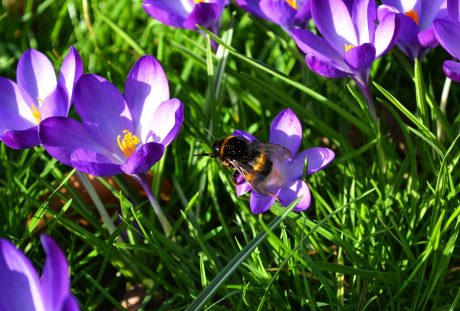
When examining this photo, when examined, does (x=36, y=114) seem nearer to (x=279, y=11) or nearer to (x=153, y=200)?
(x=153, y=200)

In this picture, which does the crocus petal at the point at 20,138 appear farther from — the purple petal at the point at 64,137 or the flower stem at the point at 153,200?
the flower stem at the point at 153,200

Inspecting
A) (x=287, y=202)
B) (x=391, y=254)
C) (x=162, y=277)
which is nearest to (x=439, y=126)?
(x=391, y=254)

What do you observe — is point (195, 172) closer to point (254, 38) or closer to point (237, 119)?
point (237, 119)

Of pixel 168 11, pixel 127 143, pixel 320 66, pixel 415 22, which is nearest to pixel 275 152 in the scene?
pixel 320 66

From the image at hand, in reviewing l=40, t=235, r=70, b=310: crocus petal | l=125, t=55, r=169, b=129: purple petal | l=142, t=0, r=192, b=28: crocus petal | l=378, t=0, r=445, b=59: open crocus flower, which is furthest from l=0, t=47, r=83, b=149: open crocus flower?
l=378, t=0, r=445, b=59: open crocus flower

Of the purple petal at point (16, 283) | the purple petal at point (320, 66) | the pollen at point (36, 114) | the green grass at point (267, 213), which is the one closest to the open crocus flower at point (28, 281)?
the purple petal at point (16, 283)

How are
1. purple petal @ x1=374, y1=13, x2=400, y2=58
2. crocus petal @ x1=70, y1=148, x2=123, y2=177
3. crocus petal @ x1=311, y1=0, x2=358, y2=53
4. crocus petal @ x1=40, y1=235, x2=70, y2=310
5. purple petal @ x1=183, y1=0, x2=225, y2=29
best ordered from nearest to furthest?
1. crocus petal @ x1=40, y1=235, x2=70, y2=310
2. crocus petal @ x1=70, y1=148, x2=123, y2=177
3. purple petal @ x1=374, y1=13, x2=400, y2=58
4. crocus petal @ x1=311, y1=0, x2=358, y2=53
5. purple petal @ x1=183, y1=0, x2=225, y2=29

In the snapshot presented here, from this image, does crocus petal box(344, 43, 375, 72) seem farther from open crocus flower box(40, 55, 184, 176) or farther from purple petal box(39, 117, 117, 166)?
purple petal box(39, 117, 117, 166)
